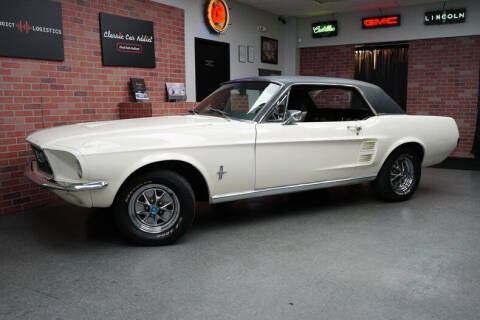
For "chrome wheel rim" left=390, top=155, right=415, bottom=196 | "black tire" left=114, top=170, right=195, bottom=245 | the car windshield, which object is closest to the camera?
"black tire" left=114, top=170, right=195, bottom=245

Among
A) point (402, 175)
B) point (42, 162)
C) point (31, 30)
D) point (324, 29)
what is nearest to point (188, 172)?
point (42, 162)

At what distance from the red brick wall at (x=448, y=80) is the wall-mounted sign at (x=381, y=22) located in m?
0.65

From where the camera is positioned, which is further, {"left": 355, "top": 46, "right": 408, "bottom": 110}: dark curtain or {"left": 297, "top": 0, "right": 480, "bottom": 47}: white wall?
{"left": 355, "top": 46, "right": 408, "bottom": 110}: dark curtain

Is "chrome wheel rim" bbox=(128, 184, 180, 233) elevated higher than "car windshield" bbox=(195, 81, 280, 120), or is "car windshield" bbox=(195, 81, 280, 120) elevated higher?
"car windshield" bbox=(195, 81, 280, 120)

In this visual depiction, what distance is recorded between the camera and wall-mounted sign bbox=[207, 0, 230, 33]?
25.2ft

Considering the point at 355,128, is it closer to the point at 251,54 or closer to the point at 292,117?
the point at 292,117

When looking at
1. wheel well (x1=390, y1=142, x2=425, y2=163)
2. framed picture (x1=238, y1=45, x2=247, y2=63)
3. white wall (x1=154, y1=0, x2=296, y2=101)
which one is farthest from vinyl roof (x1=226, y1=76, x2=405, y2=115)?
framed picture (x1=238, y1=45, x2=247, y2=63)

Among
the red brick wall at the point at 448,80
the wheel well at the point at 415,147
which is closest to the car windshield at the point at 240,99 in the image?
the wheel well at the point at 415,147

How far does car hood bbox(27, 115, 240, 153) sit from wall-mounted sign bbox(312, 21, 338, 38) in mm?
7539

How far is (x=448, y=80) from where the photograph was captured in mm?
9383

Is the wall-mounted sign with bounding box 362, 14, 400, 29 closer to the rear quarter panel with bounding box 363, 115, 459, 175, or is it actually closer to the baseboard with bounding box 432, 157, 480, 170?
the baseboard with bounding box 432, 157, 480, 170

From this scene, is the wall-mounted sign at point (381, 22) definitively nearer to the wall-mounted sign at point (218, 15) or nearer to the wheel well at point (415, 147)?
the wall-mounted sign at point (218, 15)

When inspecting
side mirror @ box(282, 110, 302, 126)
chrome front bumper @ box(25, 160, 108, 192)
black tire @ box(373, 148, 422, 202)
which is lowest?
black tire @ box(373, 148, 422, 202)

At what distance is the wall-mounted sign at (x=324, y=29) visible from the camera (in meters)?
10.4
